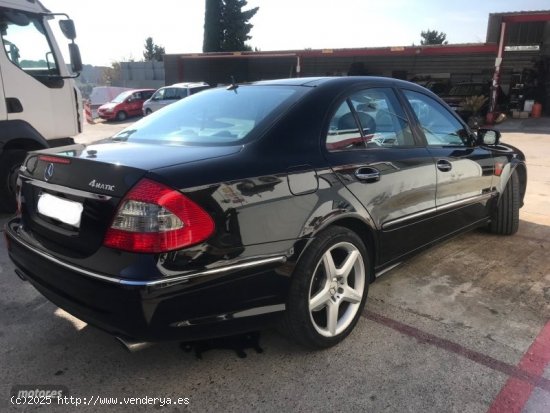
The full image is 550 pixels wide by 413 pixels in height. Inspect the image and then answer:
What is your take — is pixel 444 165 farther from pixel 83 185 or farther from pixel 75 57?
pixel 75 57

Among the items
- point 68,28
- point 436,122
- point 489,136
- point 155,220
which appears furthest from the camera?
point 68,28

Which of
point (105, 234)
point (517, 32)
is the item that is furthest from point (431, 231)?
point (517, 32)

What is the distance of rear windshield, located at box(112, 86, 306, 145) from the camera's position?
2604 mm

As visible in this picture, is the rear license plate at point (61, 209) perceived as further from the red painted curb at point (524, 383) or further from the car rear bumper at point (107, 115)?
the car rear bumper at point (107, 115)

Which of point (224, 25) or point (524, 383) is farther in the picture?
point (224, 25)

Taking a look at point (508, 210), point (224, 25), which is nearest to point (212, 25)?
point (224, 25)

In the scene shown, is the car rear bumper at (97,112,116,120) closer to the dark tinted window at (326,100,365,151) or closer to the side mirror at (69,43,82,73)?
the side mirror at (69,43,82,73)

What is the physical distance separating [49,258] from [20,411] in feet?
2.35

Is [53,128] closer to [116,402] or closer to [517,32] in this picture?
[116,402]

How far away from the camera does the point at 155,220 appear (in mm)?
1971

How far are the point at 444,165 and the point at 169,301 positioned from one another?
240cm

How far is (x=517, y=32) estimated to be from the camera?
2395cm

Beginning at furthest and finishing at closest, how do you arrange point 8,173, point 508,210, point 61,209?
1. point 8,173
2. point 508,210
3. point 61,209

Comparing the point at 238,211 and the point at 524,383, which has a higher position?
the point at 238,211
